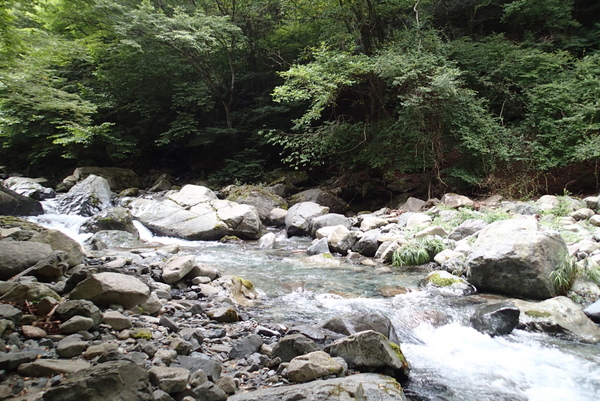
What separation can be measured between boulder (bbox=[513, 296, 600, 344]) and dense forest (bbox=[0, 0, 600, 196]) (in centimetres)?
621

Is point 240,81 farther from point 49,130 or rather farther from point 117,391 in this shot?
point 117,391

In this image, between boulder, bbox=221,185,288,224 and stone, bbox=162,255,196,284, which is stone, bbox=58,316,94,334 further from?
boulder, bbox=221,185,288,224

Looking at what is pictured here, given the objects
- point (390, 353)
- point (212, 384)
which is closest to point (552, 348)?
point (390, 353)

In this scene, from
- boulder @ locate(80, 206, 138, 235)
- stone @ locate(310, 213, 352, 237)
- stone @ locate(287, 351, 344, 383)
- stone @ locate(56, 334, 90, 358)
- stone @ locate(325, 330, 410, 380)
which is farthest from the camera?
stone @ locate(310, 213, 352, 237)

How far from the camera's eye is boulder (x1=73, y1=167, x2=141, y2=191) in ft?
48.7

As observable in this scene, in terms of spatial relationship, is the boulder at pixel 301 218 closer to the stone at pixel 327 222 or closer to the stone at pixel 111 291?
the stone at pixel 327 222

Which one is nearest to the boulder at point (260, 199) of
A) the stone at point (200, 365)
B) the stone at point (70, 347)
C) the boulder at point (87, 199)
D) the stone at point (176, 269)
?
the boulder at point (87, 199)

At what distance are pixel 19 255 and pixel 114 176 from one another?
12.7m

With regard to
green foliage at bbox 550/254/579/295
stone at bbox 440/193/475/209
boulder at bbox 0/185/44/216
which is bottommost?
green foliage at bbox 550/254/579/295

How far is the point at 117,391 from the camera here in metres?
1.86

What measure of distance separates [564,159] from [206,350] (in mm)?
10097

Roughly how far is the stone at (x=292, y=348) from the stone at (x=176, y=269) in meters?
2.40

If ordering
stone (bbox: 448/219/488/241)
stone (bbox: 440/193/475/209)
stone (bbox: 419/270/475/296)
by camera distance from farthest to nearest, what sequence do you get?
stone (bbox: 440/193/475/209) < stone (bbox: 448/219/488/241) < stone (bbox: 419/270/475/296)

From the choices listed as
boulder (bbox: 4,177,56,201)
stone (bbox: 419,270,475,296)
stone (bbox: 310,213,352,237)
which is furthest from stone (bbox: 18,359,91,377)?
boulder (bbox: 4,177,56,201)
